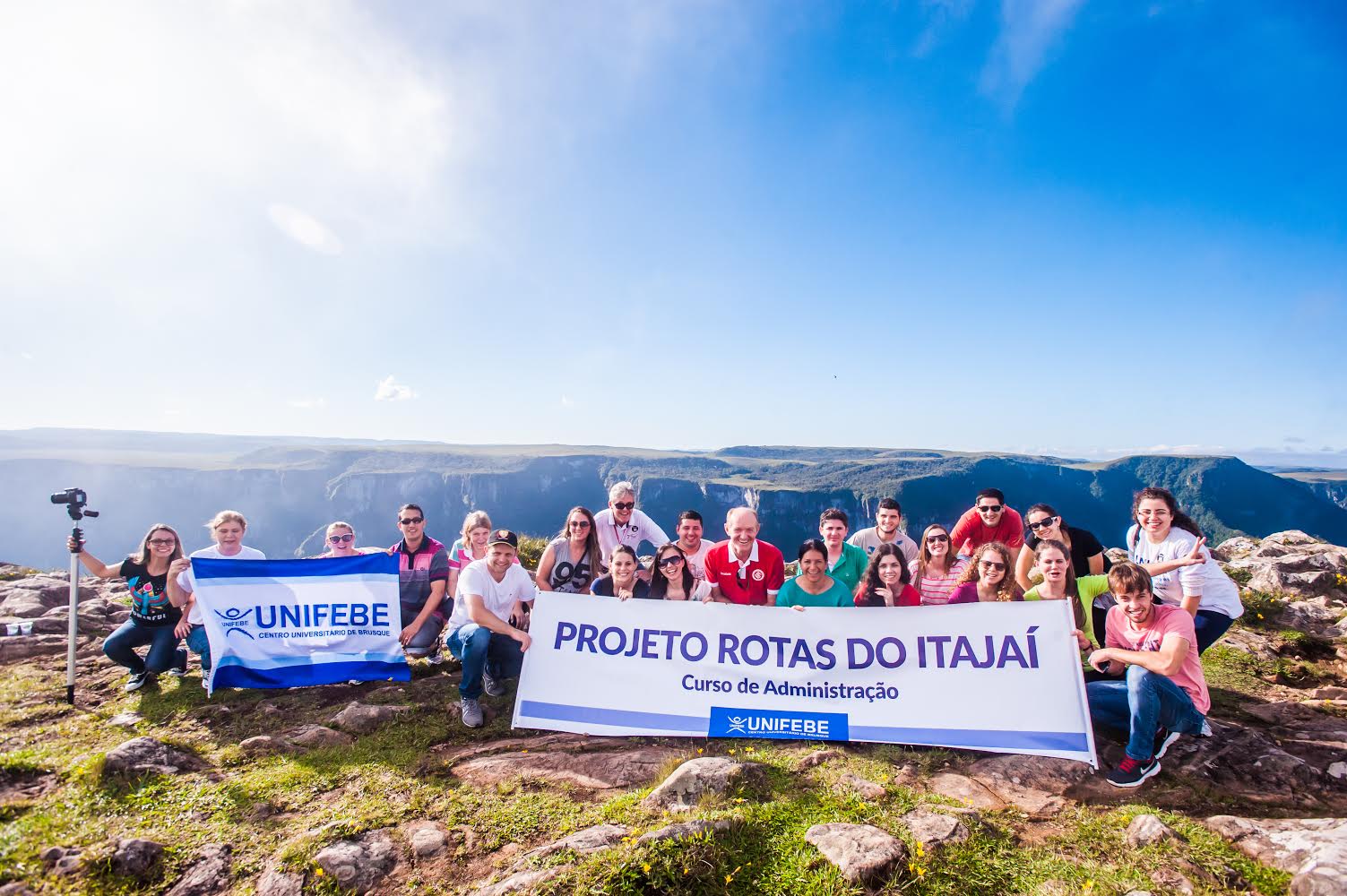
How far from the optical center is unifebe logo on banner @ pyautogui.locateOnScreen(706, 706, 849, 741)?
21.3ft

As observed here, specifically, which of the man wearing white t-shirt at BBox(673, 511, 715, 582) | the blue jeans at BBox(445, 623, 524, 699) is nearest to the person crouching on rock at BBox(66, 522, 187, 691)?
the blue jeans at BBox(445, 623, 524, 699)

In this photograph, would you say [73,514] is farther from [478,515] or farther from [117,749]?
[478,515]

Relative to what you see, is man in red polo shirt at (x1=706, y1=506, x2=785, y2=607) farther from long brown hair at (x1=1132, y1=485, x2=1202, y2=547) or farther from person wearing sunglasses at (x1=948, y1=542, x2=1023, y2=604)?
long brown hair at (x1=1132, y1=485, x2=1202, y2=547)

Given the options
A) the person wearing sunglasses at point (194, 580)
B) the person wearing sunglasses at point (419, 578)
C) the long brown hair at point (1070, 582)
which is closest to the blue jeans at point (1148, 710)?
the long brown hair at point (1070, 582)

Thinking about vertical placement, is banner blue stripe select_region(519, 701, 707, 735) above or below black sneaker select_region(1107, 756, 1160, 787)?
below

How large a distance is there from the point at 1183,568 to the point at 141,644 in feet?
45.0

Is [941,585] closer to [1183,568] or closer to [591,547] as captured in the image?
[1183,568]

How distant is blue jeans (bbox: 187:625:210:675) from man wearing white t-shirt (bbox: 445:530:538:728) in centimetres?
341

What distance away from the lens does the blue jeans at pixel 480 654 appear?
7.32m

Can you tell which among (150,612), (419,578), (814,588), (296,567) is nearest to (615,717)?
(814,588)

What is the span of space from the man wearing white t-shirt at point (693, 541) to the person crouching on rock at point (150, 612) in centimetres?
721

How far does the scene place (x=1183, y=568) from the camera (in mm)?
6879

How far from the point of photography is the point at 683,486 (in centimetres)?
16262

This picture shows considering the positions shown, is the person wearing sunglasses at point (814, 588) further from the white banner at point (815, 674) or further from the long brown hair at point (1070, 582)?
the long brown hair at point (1070, 582)
